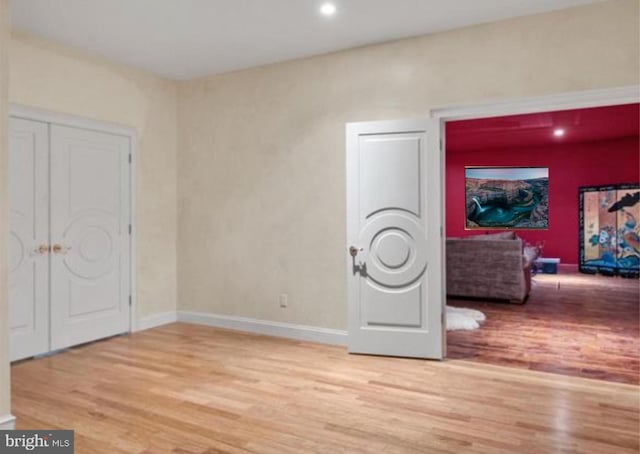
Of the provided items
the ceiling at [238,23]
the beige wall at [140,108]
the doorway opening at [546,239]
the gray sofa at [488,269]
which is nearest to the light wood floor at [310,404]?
the doorway opening at [546,239]

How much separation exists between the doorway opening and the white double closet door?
3307mm

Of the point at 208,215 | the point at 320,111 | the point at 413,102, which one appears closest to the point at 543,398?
the point at 413,102

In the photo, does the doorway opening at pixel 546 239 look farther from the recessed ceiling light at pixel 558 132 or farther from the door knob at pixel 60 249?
the door knob at pixel 60 249

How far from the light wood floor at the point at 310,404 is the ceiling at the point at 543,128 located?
14.9ft

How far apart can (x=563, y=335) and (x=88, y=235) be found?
185 inches

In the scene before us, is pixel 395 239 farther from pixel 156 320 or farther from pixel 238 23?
pixel 156 320

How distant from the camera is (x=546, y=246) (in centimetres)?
994

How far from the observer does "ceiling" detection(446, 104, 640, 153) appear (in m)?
6.92

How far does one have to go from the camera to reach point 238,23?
3.75 metres

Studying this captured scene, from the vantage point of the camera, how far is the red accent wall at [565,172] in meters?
9.37

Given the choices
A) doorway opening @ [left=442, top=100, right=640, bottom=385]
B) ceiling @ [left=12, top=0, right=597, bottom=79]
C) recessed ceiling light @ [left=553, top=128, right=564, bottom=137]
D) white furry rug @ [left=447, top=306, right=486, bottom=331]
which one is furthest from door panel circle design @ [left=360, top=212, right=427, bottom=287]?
recessed ceiling light @ [left=553, top=128, right=564, bottom=137]

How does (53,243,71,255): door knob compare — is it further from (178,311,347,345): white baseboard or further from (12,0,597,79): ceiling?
(12,0,597,79): ceiling

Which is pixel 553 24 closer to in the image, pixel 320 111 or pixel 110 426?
pixel 320 111

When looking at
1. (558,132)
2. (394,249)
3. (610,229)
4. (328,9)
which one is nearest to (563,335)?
(394,249)
